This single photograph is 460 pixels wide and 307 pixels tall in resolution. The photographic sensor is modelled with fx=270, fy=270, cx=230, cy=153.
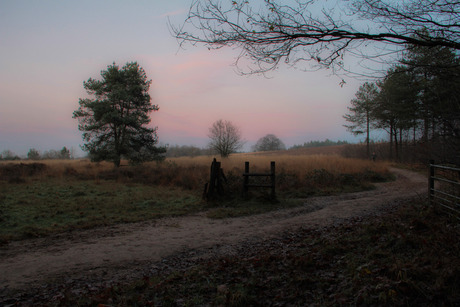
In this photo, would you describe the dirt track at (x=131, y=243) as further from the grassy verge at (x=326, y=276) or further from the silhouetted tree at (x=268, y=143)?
the silhouetted tree at (x=268, y=143)

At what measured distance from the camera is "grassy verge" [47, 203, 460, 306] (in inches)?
122

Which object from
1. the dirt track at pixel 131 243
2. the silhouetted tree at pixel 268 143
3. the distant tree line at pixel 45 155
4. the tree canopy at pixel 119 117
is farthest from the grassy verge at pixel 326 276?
the silhouetted tree at pixel 268 143

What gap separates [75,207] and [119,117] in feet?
47.0

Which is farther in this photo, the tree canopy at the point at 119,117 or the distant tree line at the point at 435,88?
the tree canopy at the point at 119,117

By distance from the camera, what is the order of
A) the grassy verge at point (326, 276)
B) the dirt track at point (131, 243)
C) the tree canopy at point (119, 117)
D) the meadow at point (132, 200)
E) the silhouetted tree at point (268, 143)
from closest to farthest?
the grassy verge at point (326, 276)
the dirt track at point (131, 243)
the meadow at point (132, 200)
the tree canopy at point (119, 117)
the silhouetted tree at point (268, 143)

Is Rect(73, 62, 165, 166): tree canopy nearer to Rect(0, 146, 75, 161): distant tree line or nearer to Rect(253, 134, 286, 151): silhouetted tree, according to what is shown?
Rect(0, 146, 75, 161): distant tree line

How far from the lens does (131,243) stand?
6.42 meters

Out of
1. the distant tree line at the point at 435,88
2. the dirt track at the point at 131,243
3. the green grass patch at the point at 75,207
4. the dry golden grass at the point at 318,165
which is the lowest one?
the dirt track at the point at 131,243

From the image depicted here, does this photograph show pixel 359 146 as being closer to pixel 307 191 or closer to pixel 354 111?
pixel 354 111

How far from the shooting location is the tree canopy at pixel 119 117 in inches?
914

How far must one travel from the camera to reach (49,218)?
8.70m

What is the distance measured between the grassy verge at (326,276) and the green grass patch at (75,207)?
4.53 meters

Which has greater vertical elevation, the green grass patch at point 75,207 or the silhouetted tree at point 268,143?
the silhouetted tree at point 268,143

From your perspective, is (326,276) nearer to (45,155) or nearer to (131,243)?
(131,243)
